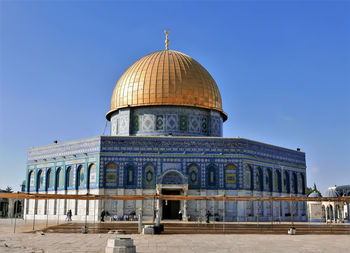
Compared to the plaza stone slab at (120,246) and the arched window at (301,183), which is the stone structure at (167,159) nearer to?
the arched window at (301,183)

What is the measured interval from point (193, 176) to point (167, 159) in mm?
2263

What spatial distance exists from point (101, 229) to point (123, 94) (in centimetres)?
1627

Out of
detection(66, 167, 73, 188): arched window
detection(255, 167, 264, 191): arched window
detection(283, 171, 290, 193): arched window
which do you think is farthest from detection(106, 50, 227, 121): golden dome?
detection(283, 171, 290, 193): arched window

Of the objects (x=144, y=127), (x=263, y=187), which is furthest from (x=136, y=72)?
(x=263, y=187)

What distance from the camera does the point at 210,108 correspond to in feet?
119

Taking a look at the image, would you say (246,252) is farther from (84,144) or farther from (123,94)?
(123,94)

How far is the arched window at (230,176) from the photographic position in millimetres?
31594

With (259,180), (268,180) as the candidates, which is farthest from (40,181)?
(268,180)

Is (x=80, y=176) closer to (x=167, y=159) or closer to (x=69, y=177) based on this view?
(x=69, y=177)

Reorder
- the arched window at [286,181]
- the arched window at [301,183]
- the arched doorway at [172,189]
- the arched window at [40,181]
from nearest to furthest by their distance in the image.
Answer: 1. the arched doorway at [172,189]
2. the arched window at [40,181]
3. the arched window at [286,181]
4. the arched window at [301,183]

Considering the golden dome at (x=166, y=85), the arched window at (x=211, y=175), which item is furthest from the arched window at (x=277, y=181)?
the golden dome at (x=166, y=85)

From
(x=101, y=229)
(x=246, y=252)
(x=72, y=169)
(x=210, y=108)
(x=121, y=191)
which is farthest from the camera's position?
(x=210, y=108)

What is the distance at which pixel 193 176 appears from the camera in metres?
31.8

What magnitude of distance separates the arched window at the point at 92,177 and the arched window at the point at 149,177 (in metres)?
3.61
